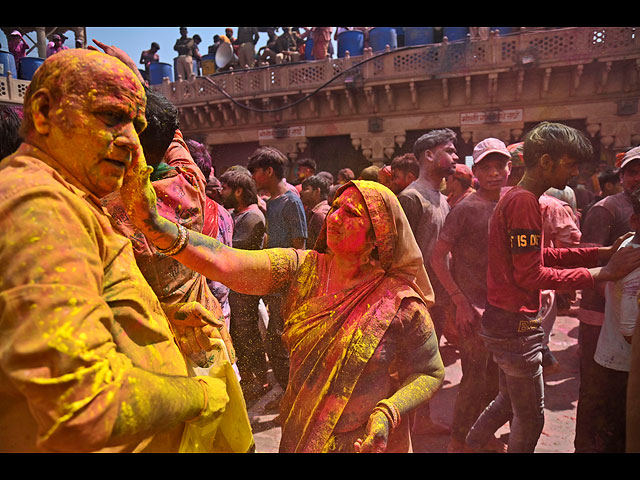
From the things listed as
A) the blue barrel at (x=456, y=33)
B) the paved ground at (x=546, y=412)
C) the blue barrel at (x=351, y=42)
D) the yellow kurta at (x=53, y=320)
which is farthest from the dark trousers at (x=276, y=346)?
the blue barrel at (x=456, y=33)

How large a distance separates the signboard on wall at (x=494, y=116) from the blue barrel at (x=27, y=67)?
162 inches

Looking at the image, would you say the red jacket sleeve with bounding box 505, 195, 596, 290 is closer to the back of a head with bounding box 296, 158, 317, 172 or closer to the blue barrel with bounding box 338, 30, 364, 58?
the back of a head with bounding box 296, 158, 317, 172

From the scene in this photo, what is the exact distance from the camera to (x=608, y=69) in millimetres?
5191

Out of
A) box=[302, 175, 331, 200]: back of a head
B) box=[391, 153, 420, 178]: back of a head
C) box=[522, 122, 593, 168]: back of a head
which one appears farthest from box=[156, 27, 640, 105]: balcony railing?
box=[522, 122, 593, 168]: back of a head

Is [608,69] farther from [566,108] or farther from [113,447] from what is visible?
[113,447]

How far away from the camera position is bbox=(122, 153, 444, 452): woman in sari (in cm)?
180

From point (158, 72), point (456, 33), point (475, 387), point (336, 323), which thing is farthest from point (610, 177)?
point (456, 33)

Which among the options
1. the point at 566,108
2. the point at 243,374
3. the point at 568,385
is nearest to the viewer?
the point at 243,374

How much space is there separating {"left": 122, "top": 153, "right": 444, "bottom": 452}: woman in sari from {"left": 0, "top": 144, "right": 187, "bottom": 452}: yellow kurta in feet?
2.49

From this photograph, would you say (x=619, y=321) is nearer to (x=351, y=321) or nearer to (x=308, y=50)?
(x=351, y=321)

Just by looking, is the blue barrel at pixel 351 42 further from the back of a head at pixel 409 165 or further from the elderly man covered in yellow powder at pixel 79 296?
the elderly man covered in yellow powder at pixel 79 296

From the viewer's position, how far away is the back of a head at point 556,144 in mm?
2488
